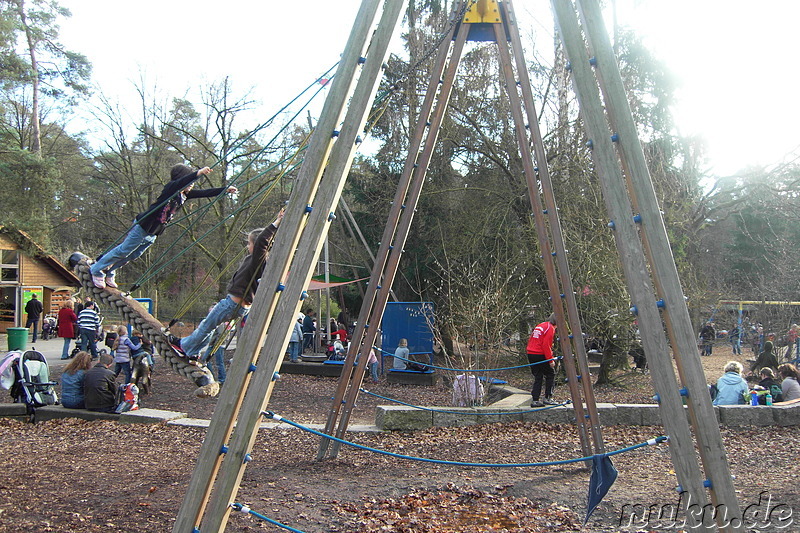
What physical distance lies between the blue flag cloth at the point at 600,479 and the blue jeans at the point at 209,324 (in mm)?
2858

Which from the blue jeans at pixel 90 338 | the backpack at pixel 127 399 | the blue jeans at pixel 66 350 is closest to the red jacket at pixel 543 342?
the backpack at pixel 127 399

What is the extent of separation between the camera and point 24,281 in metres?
27.6

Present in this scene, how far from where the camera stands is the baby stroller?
8883 millimetres

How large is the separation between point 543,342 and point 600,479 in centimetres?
448

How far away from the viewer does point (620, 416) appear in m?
8.00

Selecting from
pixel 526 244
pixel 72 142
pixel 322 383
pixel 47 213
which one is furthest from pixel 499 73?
pixel 72 142

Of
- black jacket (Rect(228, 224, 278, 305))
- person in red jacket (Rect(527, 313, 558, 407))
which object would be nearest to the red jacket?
person in red jacket (Rect(527, 313, 558, 407))

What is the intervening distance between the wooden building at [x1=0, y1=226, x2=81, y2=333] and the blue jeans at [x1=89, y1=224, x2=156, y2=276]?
23.8 metres

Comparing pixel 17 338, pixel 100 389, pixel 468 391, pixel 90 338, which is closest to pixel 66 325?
pixel 90 338

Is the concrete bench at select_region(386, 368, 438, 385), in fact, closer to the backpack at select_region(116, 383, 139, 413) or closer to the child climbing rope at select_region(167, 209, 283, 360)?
the backpack at select_region(116, 383, 139, 413)

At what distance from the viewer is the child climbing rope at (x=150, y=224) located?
5059 mm

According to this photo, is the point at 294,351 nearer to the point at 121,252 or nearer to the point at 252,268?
the point at 121,252

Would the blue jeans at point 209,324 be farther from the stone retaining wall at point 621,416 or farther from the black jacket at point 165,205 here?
the stone retaining wall at point 621,416

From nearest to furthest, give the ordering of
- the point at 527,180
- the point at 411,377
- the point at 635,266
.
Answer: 1. the point at 635,266
2. the point at 527,180
3. the point at 411,377
